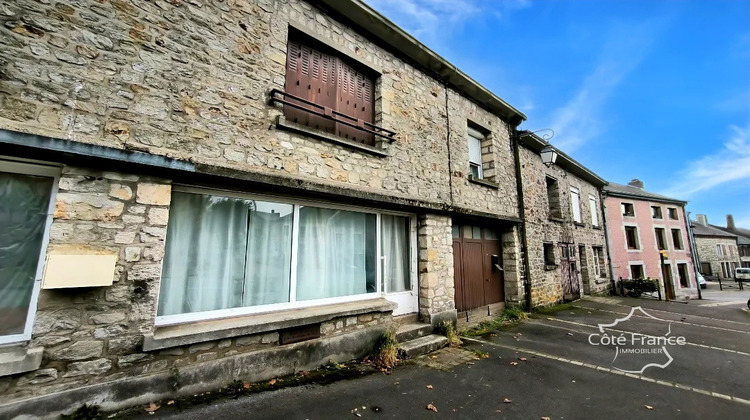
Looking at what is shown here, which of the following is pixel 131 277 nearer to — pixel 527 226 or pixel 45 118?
pixel 45 118

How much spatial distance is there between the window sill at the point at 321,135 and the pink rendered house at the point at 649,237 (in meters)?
17.6

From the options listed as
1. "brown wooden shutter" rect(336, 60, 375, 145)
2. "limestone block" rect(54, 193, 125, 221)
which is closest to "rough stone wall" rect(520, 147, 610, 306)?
"brown wooden shutter" rect(336, 60, 375, 145)

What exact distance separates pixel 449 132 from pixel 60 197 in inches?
256

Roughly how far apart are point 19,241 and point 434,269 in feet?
18.3

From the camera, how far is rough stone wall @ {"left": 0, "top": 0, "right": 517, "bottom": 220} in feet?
8.85

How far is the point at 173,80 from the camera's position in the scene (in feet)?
11.0

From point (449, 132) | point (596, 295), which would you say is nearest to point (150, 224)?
point (449, 132)

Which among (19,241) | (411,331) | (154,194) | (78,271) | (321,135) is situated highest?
(321,135)

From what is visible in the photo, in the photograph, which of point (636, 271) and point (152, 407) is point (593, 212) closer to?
point (636, 271)

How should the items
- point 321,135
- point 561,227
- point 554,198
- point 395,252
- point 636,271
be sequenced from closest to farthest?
point 321,135 < point 395,252 < point 561,227 < point 554,198 < point 636,271

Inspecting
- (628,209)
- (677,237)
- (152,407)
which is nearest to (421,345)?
(152,407)

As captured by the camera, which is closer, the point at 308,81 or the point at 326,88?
the point at 308,81

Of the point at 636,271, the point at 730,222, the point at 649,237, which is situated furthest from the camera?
the point at 730,222

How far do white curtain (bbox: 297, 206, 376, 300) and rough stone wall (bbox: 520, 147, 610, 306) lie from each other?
5833mm
